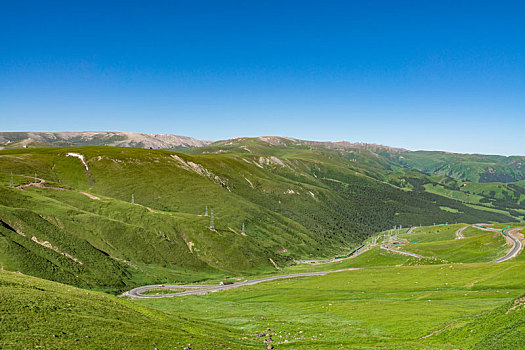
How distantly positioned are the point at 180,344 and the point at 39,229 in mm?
112188

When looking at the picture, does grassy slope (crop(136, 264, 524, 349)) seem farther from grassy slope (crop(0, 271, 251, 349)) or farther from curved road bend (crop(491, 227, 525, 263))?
curved road bend (crop(491, 227, 525, 263))

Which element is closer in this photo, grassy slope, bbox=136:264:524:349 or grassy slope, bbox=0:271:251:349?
grassy slope, bbox=0:271:251:349

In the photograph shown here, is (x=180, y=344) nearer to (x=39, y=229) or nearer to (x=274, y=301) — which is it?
(x=274, y=301)

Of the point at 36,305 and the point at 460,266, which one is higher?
the point at 36,305

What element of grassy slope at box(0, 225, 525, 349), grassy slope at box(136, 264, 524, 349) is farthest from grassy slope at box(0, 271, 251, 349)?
grassy slope at box(136, 264, 524, 349)

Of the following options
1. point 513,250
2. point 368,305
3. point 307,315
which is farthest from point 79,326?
point 513,250

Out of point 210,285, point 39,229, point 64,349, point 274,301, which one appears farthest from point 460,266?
point 39,229

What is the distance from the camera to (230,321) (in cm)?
6231

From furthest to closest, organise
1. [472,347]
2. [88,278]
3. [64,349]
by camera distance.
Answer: [88,278], [472,347], [64,349]

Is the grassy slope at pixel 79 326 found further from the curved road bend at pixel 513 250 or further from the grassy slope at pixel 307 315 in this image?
the curved road bend at pixel 513 250

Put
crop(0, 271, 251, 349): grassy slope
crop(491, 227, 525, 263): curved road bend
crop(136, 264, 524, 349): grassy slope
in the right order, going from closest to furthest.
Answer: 1. crop(0, 271, 251, 349): grassy slope
2. crop(136, 264, 524, 349): grassy slope
3. crop(491, 227, 525, 263): curved road bend

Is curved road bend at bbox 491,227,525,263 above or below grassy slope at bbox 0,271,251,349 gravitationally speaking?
below

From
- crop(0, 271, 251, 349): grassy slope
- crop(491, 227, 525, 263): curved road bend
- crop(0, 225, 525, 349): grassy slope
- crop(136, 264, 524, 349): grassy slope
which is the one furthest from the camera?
crop(491, 227, 525, 263): curved road bend

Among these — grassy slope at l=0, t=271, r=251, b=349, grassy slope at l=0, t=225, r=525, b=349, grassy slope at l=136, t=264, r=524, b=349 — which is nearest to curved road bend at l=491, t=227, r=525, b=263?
grassy slope at l=136, t=264, r=524, b=349
